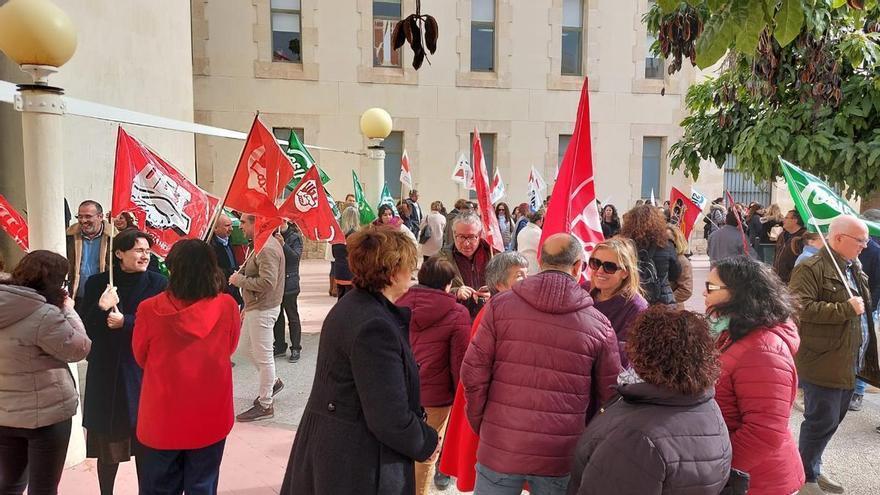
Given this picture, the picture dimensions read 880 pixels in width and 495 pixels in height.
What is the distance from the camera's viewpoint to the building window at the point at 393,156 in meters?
17.4

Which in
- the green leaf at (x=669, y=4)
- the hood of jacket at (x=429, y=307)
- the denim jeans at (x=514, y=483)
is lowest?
the denim jeans at (x=514, y=483)

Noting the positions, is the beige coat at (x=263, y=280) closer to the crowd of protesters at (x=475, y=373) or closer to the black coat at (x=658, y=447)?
the crowd of protesters at (x=475, y=373)

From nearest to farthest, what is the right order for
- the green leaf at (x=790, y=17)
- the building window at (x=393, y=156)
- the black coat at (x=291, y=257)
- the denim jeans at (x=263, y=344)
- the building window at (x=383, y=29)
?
the green leaf at (x=790, y=17) → the denim jeans at (x=263, y=344) → the black coat at (x=291, y=257) → the building window at (x=383, y=29) → the building window at (x=393, y=156)

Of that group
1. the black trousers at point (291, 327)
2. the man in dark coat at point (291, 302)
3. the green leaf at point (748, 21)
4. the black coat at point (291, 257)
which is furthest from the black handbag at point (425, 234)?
the green leaf at point (748, 21)

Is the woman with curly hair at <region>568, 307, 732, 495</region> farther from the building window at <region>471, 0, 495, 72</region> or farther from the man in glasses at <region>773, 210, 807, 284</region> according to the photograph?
the building window at <region>471, 0, 495, 72</region>

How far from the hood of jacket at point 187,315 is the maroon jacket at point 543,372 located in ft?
4.32

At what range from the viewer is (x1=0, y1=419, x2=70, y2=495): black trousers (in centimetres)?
315

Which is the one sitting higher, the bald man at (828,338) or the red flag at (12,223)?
the red flag at (12,223)

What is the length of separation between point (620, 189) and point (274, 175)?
15.1m

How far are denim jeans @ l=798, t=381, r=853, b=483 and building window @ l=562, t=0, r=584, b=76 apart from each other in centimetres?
1519

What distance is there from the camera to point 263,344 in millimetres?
5590

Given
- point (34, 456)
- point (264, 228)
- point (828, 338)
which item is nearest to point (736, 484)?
point (828, 338)

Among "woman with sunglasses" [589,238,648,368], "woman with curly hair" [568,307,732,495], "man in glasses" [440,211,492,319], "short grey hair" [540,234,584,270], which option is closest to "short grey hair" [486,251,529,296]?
"woman with sunglasses" [589,238,648,368]

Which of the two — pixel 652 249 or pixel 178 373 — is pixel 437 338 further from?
pixel 652 249
